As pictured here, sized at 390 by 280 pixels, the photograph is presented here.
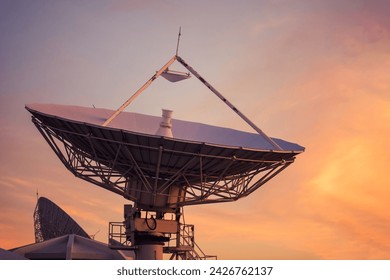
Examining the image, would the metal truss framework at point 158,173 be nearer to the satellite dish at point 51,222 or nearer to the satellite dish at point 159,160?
the satellite dish at point 159,160

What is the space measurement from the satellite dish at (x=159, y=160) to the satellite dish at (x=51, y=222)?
27848 millimetres

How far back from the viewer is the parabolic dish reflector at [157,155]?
38.1 metres

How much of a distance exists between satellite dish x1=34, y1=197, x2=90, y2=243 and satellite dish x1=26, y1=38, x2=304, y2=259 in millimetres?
27848

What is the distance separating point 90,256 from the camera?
215 feet

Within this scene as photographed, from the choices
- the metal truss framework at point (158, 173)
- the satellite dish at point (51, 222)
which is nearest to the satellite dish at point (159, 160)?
the metal truss framework at point (158, 173)

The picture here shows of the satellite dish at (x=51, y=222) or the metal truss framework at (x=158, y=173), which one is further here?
the satellite dish at (x=51, y=222)

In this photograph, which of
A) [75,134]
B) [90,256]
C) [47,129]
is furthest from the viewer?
[90,256]

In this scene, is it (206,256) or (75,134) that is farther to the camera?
(206,256)

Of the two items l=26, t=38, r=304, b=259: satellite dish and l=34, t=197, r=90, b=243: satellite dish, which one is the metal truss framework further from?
l=34, t=197, r=90, b=243: satellite dish

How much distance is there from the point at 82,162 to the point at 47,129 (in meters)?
3.64
